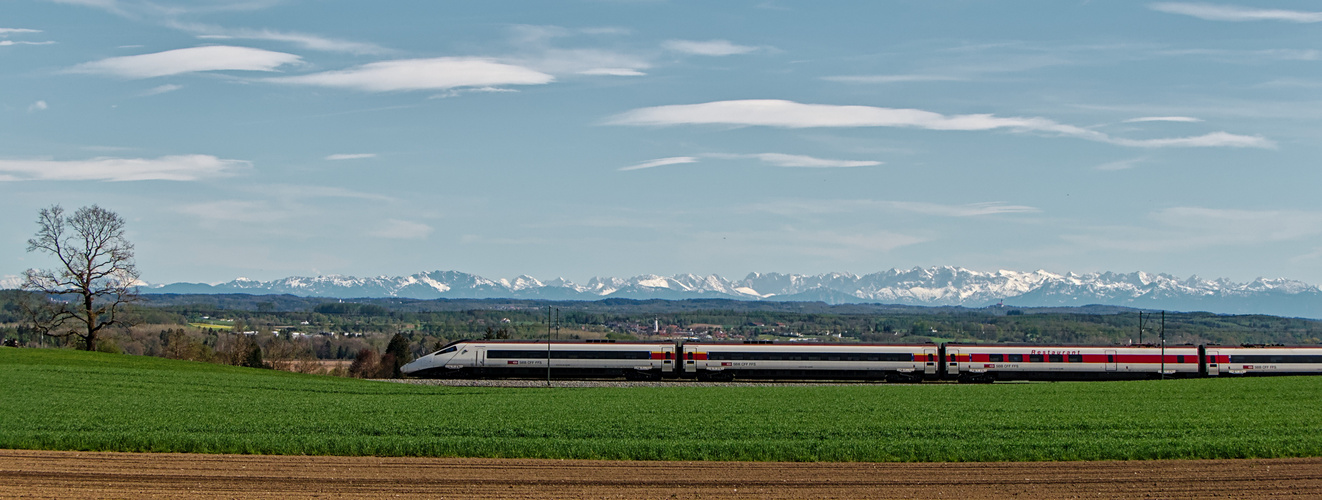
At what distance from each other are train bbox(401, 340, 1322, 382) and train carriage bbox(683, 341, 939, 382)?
0.20 ft

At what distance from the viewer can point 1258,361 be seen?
233 feet

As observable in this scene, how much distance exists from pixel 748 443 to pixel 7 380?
3432 centimetres

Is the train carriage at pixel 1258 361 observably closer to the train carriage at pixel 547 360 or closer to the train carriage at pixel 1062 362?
the train carriage at pixel 1062 362

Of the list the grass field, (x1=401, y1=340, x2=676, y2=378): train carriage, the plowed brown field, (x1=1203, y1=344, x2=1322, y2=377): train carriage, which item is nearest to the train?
(x1=401, y1=340, x2=676, y2=378): train carriage

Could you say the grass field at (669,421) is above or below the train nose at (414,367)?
above

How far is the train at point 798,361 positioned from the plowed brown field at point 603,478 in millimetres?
39937

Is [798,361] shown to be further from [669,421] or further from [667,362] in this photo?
[669,421]

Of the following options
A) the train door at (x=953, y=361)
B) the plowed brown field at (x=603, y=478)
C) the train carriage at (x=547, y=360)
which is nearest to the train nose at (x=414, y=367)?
the train carriage at (x=547, y=360)

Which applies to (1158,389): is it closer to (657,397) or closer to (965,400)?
(965,400)

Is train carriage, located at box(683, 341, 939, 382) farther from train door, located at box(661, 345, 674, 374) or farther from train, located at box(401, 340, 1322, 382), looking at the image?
train door, located at box(661, 345, 674, 374)

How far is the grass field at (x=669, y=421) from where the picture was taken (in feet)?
92.4

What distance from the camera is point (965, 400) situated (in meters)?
44.3

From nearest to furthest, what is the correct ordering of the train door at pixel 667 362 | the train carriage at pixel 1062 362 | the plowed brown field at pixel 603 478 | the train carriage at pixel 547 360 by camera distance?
the plowed brown field at pixel 603 478, the train carriage at pixel 547 360, the train door at pixel 667 362, the train carriage at pixel 1062 362

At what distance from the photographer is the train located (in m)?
67.3
